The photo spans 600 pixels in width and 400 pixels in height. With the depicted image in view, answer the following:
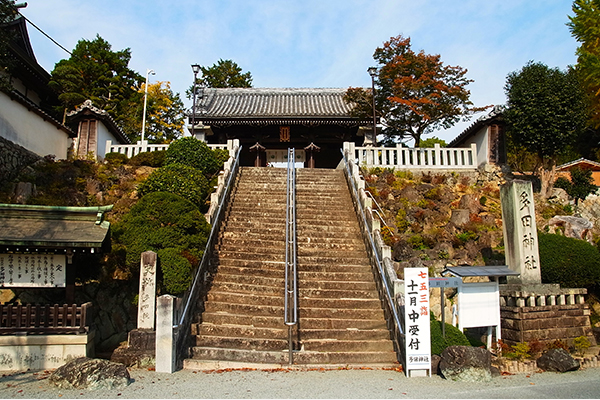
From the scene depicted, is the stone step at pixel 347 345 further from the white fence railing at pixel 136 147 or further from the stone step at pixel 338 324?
the white fence railing at pixel 136 147

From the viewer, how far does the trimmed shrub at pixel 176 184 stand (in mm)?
13412

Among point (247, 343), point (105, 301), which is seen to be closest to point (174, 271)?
point (247, 343)

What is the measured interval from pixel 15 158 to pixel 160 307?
10650 mm

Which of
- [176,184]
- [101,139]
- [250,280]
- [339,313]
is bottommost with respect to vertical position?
A: [339,313]

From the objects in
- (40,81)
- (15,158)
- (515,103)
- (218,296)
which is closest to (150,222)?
(218,296)

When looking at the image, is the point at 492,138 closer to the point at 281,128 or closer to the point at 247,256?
the point at 281,128

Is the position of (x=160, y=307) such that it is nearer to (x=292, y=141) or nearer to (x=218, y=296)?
(x=218, y=296)

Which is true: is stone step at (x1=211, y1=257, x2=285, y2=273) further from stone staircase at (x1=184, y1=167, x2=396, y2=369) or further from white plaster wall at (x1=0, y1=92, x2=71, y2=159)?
white plaster wall at (x1=0, y1=92, x2=71, y2=159)

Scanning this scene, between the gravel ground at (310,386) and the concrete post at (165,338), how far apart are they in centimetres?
20

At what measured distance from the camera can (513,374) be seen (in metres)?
8.19

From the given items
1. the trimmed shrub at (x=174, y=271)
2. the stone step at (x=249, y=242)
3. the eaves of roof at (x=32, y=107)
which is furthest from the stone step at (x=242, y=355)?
the eaves of roof at (x=32, y=107)

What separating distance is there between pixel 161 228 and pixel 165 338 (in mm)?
2870

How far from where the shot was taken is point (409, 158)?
19.0 m

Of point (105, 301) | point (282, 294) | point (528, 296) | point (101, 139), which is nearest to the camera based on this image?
point (528, 296)
